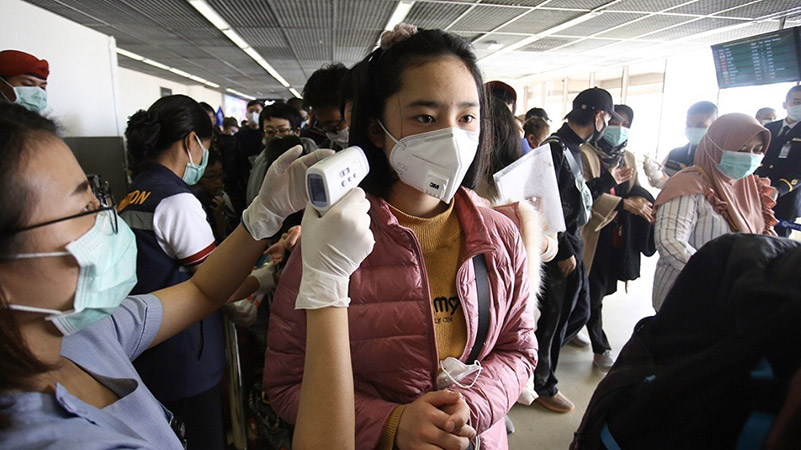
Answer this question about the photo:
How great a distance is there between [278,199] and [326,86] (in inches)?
49.4

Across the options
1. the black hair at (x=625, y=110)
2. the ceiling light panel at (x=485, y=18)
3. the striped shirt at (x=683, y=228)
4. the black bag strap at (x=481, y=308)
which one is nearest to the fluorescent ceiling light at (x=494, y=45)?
the ceiling light panel at (x=485, y=18)

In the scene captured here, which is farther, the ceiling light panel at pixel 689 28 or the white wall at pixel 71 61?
the ceiling light panel at pixel 689 28

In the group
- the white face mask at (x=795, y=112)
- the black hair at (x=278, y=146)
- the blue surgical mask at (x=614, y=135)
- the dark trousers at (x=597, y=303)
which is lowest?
the dark trousers at (x=597, y=303)

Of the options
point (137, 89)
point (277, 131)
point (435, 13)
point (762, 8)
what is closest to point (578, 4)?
point (435, 13)

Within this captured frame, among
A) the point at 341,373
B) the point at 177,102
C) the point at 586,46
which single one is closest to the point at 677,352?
the point at 341,373

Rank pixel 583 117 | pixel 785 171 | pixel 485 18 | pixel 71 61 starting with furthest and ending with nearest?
pixel 485 18 < pixel 785 171 < pixel 71 61 < pixel 583 117

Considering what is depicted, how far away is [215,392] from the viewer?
164 centimetres

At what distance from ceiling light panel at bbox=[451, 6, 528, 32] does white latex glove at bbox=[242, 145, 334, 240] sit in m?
4.15

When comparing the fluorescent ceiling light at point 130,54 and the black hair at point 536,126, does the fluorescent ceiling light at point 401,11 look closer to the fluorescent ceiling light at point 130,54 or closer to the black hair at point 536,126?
the black hair at point 536,126

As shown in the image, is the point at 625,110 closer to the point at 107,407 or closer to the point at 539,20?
the point at 539,20

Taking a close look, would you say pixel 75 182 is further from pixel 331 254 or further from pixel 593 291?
pixel 593 291

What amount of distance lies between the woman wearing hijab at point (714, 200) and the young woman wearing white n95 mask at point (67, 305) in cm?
196

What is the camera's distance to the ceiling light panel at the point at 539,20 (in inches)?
184

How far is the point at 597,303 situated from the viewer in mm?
3084
